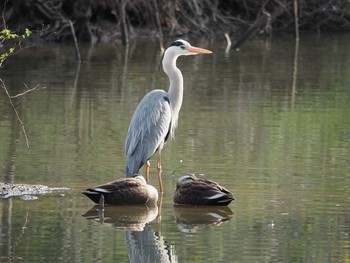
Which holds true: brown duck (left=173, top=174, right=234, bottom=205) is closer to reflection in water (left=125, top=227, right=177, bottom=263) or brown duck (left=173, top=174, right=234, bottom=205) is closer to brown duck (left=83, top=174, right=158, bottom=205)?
brown duck (left=83, top=174, right=158, bottom=205)

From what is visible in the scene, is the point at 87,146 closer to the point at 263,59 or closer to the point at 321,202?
the point at 321,202

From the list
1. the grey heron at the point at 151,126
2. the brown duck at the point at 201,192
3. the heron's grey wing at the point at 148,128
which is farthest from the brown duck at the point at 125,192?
the heron's grey wing at the point at 148,128

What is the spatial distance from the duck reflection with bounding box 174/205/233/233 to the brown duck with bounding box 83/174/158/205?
0.32 metres

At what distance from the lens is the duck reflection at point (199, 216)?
35.0ft

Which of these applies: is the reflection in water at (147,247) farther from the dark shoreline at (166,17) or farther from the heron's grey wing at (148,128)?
the dark shoreline at (166,17)

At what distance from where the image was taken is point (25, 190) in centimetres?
1189

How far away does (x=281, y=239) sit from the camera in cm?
1002

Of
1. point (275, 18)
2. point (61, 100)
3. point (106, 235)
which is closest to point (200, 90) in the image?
point (61, 100)

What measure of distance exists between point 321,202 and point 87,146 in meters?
4.12

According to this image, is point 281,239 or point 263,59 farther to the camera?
point 263,59

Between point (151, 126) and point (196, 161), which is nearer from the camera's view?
point (151, 126)

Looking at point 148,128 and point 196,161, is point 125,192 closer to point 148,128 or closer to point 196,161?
point 148,128

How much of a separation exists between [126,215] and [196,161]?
2.86 metres

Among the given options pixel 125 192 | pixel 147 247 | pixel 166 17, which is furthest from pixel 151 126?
pixel 166 17
